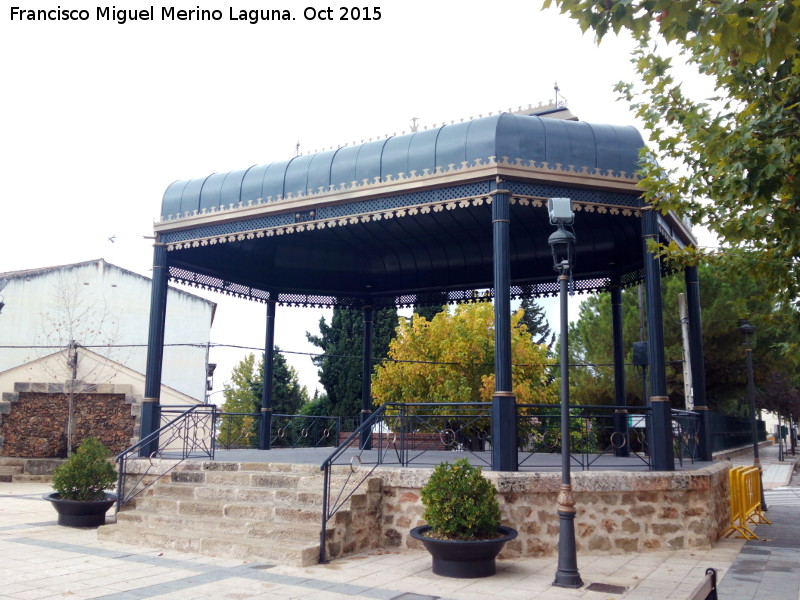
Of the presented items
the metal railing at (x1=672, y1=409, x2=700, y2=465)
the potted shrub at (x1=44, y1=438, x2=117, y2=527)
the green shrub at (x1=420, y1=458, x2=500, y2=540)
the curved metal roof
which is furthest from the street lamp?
the potted shrub at (x1=44, y1=438, x2=117, y2=527)

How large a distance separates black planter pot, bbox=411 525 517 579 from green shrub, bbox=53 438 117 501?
218 inches

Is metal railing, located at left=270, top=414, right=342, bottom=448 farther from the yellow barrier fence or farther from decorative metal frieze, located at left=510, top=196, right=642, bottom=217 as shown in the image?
the yellow barrier fence

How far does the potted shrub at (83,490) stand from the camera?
9.95 meters

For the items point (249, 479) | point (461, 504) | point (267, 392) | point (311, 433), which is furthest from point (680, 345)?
point (461, 504)

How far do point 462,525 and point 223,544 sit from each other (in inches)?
113

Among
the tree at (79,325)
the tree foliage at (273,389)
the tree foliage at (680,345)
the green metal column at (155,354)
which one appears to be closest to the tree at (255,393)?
the tree foliage at (273,389)

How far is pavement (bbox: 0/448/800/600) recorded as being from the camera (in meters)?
6.29

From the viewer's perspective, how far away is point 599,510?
814 cm

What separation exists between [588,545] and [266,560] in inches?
150

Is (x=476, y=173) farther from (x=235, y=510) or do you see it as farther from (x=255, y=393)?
(x=255, y=393)

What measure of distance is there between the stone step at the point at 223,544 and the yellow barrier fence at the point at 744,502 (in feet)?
20.0

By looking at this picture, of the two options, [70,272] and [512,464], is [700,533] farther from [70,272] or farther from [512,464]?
[70,272]

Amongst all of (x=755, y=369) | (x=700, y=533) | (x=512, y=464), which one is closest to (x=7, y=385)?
(x=512, y=464)

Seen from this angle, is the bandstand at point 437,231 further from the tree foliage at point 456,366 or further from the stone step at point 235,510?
the tree foliage at point 456,366
